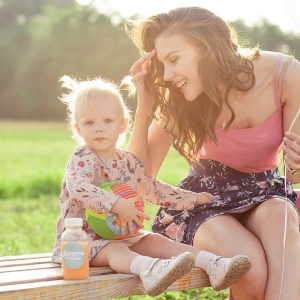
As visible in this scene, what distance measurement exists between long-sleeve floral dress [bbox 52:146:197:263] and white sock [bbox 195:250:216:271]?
29 cm

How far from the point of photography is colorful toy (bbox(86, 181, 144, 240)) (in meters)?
2.97

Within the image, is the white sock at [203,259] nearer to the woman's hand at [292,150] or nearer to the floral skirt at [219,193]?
the floral skirt at [219,193]

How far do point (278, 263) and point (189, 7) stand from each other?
1.24m

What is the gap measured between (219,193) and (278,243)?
0.51 meters

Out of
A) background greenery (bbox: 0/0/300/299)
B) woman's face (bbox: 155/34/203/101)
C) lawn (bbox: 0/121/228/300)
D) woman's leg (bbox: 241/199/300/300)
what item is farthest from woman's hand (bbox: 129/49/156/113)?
background greenery (bbox: 0/0/300/299)

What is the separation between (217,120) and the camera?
11.5ft

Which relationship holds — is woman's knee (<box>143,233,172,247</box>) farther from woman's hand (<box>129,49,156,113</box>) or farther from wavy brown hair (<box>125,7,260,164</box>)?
woman's hand (<box>129,49,156,113</box>)

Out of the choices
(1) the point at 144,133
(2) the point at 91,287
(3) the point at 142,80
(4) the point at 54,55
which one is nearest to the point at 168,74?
(3) the point at 142,80

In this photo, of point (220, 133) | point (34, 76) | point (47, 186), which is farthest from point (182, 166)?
point (34, 76)

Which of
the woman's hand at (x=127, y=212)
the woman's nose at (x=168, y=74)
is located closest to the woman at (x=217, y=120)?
the woman's nose at (x=168, y=74)

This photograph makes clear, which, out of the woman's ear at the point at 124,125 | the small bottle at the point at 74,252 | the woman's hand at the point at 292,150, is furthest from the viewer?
the woman's ear at the point at 124,125

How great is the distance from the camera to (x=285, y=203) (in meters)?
3.22

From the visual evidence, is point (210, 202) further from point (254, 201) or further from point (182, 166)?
point (182, 166)

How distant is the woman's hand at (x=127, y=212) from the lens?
2.94m
